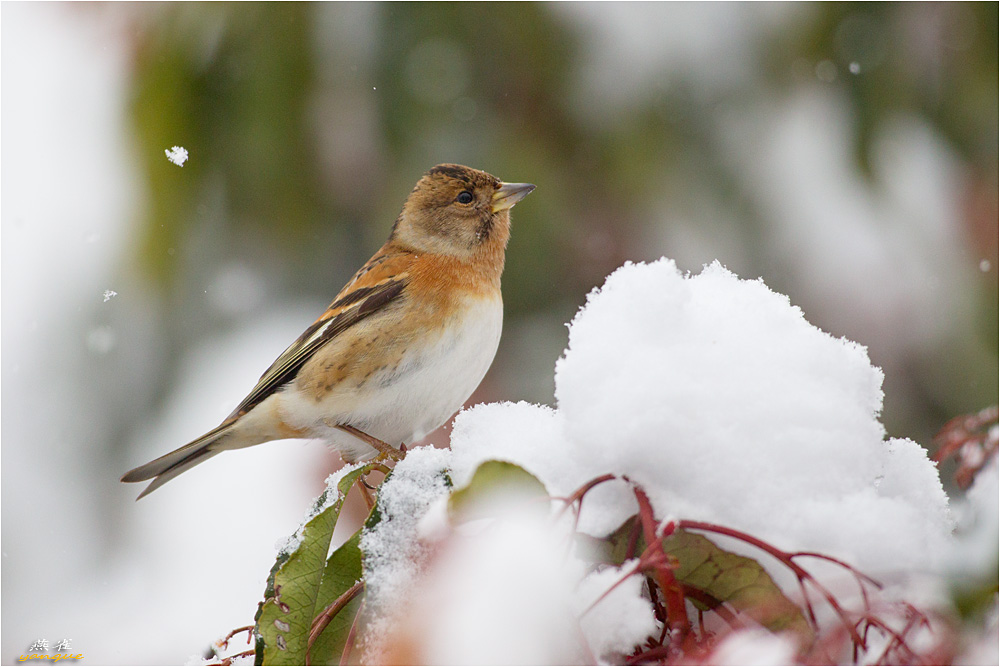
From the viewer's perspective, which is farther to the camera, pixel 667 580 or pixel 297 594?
pixel 297 594

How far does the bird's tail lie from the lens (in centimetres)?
189

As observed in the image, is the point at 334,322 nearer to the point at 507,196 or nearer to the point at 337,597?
the point at 507,196

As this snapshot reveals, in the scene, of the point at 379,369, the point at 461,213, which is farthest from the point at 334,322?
the point at 461,213

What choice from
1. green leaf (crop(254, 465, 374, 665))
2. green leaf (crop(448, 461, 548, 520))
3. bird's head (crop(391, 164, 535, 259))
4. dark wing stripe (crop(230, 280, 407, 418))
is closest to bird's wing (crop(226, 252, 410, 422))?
dark wing stripe (crop(230, 280, 407, 418))

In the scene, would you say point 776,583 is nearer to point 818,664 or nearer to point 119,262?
point 818,664

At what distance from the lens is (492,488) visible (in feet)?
2.42

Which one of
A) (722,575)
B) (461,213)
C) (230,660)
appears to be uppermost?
(461,213)

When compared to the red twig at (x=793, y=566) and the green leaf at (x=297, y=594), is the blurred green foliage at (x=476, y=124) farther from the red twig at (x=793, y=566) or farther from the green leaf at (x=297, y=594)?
the red twig at (x=793, y=566)

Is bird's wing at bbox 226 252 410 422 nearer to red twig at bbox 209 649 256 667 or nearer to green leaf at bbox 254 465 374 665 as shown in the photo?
red twig at bbox 209 649 256 667

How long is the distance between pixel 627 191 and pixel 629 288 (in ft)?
8.38

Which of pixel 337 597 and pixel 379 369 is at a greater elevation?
pixel 379 369

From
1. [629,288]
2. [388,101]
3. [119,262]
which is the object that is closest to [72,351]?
[119,262]

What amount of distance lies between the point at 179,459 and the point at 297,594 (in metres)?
1.13

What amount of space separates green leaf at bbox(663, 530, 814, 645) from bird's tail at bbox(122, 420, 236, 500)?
4.62ft
